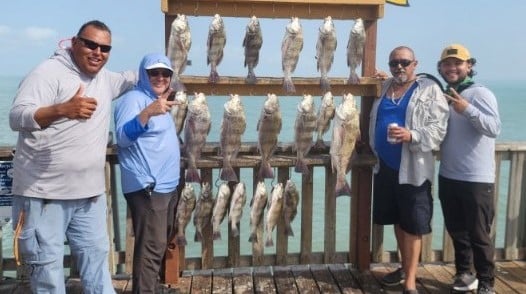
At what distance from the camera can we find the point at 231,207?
3967mm

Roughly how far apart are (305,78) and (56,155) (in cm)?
199

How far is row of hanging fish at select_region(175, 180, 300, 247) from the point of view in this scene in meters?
3.93

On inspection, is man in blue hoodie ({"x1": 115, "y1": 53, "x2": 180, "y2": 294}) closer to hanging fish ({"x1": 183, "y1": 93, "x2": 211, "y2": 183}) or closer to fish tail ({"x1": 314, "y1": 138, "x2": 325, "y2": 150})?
hanging fish ({"x1": 183, "y1": 93, "x2": 211, "y2": 183})

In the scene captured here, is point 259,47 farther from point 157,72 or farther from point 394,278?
point 394,278

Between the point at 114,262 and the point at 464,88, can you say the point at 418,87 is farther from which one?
the point at 114,262

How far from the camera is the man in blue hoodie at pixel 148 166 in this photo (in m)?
3.17

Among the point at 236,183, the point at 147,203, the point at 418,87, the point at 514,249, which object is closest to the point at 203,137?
the point at 236,183

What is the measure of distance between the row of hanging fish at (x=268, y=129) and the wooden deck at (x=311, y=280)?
2.47 ft

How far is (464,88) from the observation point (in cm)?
358

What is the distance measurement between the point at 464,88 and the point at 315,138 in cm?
121

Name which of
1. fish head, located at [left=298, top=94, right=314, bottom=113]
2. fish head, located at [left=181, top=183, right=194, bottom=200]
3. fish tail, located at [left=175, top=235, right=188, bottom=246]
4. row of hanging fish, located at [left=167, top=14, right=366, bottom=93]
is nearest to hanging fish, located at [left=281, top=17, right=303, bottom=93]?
row of hanging fish, located at [left=167, top=14, right=366, bottom=93]

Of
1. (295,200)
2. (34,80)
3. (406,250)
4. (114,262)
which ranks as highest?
(34,80)

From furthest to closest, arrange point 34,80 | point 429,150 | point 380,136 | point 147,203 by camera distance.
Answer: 1. point 380,136
2. point 429,150
3. point 147,203
4. point 34,80

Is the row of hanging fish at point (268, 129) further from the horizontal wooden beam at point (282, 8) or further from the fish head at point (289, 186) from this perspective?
the horizontal wooden beam at point (282, 8)
